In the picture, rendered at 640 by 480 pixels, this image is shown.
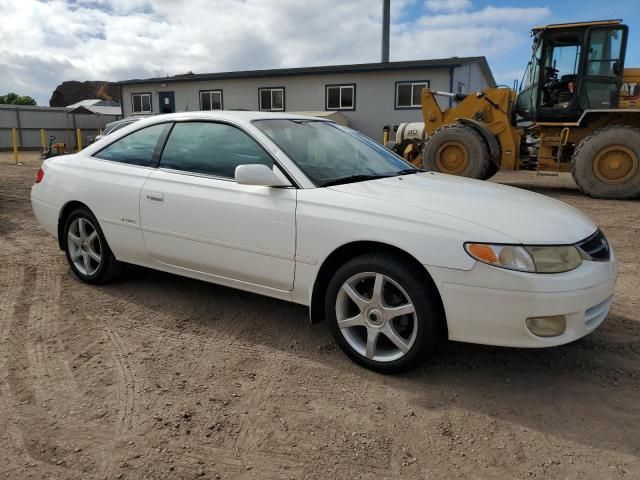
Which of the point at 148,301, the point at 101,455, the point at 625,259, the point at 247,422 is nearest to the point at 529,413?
the point at 247,422

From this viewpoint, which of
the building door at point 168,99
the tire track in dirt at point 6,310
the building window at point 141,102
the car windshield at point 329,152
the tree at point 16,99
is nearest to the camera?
the tire track in dirt at point 6,310

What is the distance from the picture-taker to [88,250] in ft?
14.6

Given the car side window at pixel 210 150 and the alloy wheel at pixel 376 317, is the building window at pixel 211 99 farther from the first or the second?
the alloy wheel at pixel 376 317

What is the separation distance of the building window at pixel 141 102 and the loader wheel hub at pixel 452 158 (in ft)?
63.7

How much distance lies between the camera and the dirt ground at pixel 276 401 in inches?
89.2

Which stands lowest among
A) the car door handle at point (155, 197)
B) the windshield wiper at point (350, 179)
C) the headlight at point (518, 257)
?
the headlight at point (518, 257)

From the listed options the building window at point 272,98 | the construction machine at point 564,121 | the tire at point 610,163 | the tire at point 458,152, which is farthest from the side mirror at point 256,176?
the building window at point 272,98

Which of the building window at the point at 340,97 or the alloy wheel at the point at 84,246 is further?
the building window at the point at 340,97

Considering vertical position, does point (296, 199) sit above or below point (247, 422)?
above

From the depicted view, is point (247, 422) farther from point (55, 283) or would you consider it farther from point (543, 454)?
point (55, 283)

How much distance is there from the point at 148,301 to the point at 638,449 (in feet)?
11.1

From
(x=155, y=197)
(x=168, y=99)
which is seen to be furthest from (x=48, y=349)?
(x=168, y=99)

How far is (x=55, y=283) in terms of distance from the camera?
457cm

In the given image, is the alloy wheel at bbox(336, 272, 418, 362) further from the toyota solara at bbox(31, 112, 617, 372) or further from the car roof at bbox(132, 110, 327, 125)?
the car roof at bbox(132, 110, 327, 125)
